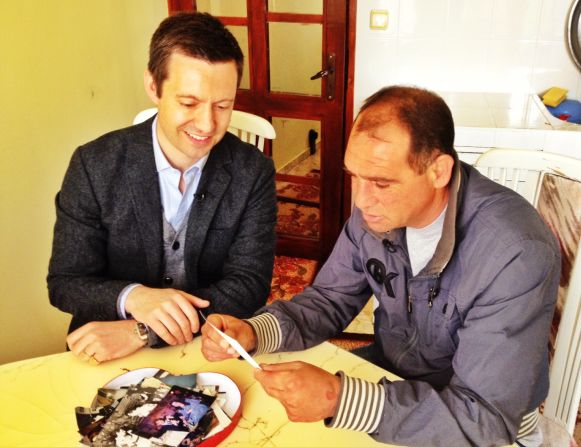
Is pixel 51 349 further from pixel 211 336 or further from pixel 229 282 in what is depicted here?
pixel 211 336

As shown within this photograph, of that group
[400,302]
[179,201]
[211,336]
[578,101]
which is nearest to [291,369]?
[211,336]

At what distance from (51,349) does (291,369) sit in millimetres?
1661

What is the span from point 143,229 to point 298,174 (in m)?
1.83

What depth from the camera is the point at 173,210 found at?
1.53 m

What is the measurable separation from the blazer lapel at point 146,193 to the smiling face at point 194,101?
78 millimetres

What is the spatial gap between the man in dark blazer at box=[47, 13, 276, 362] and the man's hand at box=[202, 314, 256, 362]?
9 cm

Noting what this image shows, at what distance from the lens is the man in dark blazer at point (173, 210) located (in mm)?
1353

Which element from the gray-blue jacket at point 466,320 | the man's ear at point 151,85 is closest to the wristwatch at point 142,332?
the gray-blue jacket at point 466,320

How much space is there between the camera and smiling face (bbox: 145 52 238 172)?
1354 millimetres

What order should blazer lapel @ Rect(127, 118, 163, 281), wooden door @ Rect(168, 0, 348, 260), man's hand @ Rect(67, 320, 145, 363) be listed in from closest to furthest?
man's hand @ Rect(67, 320, 145, 363), blazer lapel @ Rect(127, 118, 163, 281), wooden door @ Rect(168, 0, 348, 260)

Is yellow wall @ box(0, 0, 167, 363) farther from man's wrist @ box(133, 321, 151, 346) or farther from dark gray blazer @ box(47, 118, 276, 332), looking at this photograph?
man's wrist @ box(133, 321, 151, 346)

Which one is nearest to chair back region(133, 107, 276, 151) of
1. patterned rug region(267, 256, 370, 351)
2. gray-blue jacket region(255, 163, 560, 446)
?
gray-blue jacket region(255, 163, 560, 446)

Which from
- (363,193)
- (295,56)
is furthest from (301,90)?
(363,193)

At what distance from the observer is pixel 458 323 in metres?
1.18
